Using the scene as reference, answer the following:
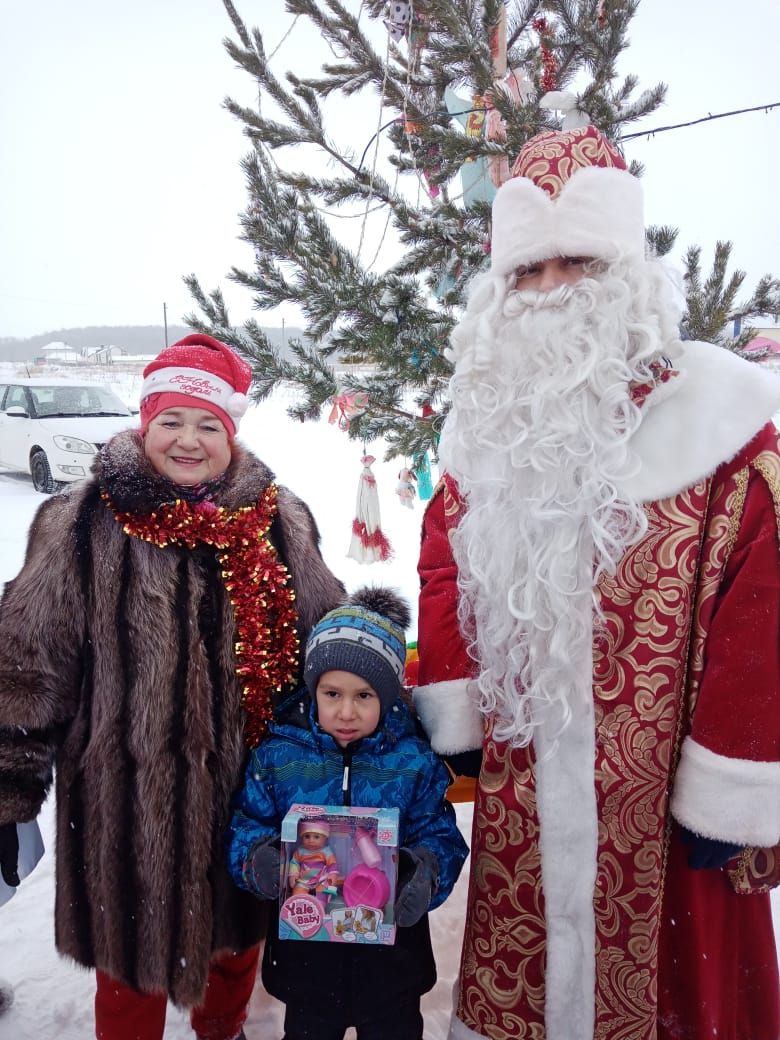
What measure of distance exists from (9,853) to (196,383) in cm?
135

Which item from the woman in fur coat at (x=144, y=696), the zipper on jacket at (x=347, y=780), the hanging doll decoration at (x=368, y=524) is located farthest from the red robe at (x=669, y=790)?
the hanging doll decoration at (x=368, y=524)

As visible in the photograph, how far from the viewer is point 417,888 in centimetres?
161

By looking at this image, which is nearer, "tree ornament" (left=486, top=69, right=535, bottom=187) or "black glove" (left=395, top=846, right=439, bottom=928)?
"black glove" (left=395, top=846, right=439, bottom=928)

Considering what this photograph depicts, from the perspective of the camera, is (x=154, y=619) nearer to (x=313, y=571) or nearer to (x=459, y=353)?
(x=313, y=571)

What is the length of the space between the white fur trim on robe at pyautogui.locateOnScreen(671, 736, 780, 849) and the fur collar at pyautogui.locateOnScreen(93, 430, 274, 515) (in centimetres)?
134

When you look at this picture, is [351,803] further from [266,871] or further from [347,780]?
[266,871]

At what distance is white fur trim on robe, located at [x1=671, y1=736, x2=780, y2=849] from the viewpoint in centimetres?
148

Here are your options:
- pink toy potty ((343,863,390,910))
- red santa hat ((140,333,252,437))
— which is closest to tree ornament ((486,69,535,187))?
red santa hat ((140,333,252,437))

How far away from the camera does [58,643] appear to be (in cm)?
180

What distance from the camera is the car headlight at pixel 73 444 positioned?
9.83 meters

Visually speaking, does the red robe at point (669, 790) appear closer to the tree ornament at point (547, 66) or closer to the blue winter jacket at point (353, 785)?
the blue winter jacket at point (353, 785)

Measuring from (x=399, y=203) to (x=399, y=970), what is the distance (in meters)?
2.72

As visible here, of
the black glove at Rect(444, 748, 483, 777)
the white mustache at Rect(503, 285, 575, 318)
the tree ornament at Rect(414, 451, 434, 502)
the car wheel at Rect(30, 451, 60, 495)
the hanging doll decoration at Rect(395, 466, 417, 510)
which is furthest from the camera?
the car wheel at Rect(30, 451, 60, 495)

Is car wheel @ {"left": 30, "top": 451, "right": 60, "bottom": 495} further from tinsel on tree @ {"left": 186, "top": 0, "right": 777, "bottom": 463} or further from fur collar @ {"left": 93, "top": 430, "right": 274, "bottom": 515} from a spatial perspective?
fur collar @ {"left": 93, "top": 430, "right": 274, "bottom": 515}
